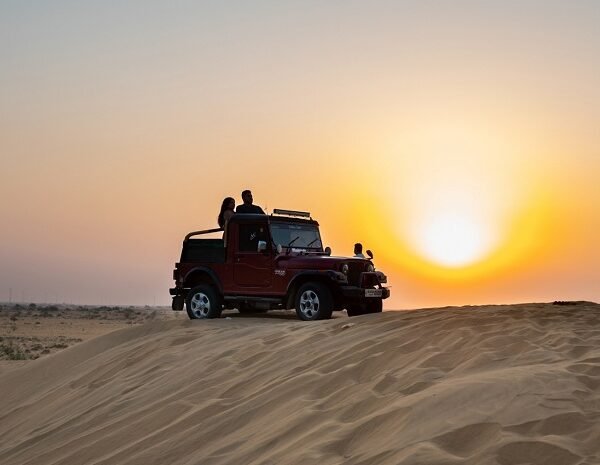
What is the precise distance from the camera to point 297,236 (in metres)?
14.2

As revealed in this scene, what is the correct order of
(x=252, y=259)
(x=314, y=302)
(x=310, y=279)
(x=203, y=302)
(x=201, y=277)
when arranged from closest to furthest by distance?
(x=314, y=302) < (x=310, y=279) < (x=252, y=259) < (x=203, y=302) < (x=201, y=277)

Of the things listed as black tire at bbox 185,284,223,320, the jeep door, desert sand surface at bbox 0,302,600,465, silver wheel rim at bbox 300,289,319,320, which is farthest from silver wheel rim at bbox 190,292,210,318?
desert sand surface at bbox 0,302,600,465

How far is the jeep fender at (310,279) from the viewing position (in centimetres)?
1311

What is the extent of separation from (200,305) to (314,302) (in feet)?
8.11

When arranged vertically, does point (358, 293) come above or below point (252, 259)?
below

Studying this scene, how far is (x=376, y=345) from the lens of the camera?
708 centimetres

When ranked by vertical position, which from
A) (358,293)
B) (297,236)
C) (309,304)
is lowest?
(309,304)

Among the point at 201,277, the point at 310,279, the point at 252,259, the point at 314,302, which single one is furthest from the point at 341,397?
the point at 201,277

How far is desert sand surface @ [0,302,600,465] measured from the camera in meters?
4.30

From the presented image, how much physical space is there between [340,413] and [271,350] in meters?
2.83

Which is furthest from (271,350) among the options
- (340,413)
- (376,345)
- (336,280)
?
(336,280)

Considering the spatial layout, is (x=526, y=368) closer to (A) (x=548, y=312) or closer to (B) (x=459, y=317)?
(B) (x=459, y=317)

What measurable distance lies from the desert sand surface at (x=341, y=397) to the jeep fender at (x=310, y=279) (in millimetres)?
3272

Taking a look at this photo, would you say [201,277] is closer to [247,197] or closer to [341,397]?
[247,197]
